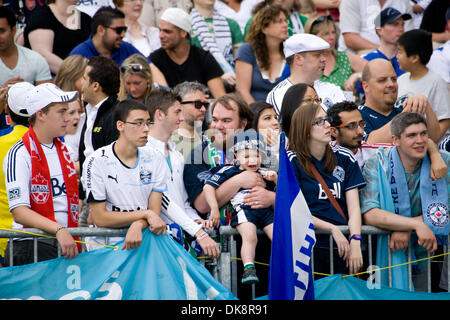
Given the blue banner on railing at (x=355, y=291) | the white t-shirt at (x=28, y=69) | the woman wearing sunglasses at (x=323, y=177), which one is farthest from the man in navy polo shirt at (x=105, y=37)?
the blue banner on railing at (x=355, y=291)

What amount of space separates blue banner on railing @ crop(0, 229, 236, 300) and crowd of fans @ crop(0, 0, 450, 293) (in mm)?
133

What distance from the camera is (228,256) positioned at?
20.9 feet

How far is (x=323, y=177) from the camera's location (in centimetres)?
675

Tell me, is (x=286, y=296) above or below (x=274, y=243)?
below

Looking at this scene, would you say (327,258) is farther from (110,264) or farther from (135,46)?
(135,46)

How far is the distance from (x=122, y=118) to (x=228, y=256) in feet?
4.95

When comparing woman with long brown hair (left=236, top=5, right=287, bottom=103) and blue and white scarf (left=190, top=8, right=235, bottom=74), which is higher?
blue and white scarf (left=190, top=8, right=235, bottom=74)

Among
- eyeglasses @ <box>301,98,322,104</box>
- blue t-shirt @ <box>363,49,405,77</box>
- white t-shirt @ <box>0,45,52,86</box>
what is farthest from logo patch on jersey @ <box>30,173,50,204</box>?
blue t-shirt @ <box>363,49,405,77</box>

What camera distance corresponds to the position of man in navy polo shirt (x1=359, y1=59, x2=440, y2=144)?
7.85 m

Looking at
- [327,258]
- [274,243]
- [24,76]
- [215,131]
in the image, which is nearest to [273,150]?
[215,131]

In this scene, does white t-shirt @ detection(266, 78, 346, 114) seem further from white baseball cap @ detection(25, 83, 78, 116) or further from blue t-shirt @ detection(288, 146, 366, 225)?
white baseball cap @ detection(25, 83, 78, 116)

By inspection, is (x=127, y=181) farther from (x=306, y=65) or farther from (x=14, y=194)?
(x=306, y=65)

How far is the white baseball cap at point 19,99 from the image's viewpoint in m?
6.78

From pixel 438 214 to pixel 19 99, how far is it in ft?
12.5
